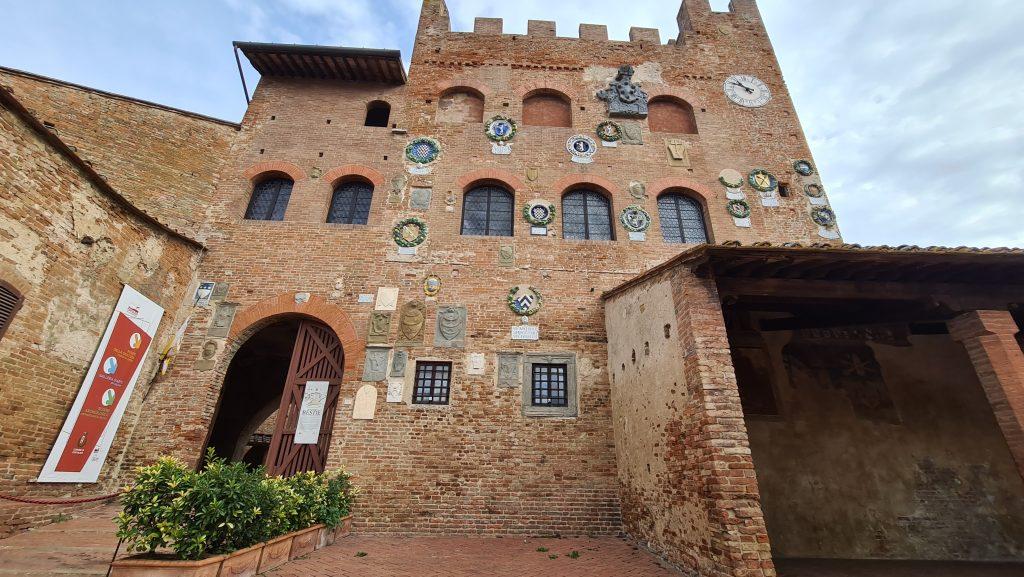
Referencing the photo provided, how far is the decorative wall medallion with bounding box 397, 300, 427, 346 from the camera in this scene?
28.3 ft

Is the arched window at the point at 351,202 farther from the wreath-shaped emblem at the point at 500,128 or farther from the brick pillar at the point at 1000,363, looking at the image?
the brick pillar at the point at 1000,363

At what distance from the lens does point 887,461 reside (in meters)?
7.82

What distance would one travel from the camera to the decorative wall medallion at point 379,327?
8.62 metres

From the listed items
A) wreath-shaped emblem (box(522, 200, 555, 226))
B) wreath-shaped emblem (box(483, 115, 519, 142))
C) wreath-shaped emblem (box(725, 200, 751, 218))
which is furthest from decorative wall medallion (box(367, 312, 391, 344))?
wreath-shaped emblem (box(725, 200, 751, 218))

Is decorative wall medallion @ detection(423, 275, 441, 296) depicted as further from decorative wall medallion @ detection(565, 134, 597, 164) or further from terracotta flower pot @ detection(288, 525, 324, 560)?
decorative wall medallion @ detection(565, 134, 597, 164)

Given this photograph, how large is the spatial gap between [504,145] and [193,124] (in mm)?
7397

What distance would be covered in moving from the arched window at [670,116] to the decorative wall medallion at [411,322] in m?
7.83

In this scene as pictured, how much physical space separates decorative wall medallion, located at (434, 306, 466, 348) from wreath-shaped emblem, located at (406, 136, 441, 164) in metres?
4.03

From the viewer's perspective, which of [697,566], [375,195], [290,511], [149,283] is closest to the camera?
[697,566]

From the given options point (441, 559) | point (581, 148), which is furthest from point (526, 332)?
point (581, 148)

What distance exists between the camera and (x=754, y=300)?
6.85m

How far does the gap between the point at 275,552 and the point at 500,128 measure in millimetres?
9792

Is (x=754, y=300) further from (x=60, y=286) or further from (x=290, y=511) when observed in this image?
(x=60, y=286)

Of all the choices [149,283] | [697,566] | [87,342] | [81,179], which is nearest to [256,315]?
[149,283]
